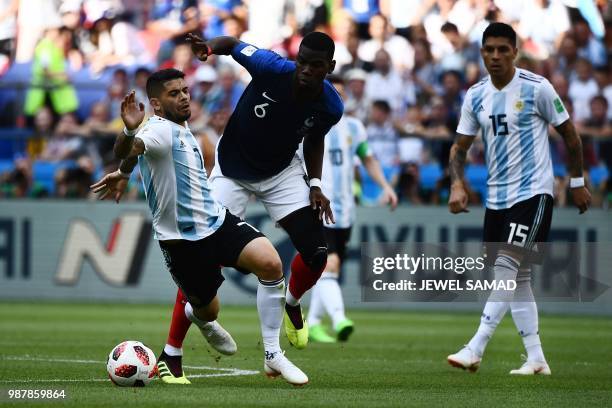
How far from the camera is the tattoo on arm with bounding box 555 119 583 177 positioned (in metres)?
9.34

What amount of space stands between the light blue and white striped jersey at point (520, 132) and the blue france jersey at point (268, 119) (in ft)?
5.07

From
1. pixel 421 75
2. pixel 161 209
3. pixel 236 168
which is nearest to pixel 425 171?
pixel 421 75

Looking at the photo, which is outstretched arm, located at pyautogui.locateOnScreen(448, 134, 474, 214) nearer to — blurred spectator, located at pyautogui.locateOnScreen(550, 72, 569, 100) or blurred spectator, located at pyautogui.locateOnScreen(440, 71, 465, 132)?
blurred spectator, located at pyautogui.locateOnScreen(550, 72, 569, 100)

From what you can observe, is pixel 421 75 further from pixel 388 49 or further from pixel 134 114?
pixel 134 114

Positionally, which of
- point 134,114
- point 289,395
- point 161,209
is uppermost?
point 134,114

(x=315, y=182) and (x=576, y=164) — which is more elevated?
(x=576, y=164)

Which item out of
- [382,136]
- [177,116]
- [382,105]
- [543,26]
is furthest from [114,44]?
[177,116]

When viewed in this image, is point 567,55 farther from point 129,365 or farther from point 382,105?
point 129,365

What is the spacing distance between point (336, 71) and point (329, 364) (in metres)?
9.95

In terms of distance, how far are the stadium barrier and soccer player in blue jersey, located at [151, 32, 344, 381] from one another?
902 cm

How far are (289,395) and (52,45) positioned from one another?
47.0 feet

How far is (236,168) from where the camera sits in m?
9.08

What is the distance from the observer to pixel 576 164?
30.8ft

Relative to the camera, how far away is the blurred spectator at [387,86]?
1892cm
